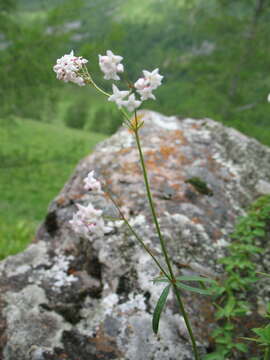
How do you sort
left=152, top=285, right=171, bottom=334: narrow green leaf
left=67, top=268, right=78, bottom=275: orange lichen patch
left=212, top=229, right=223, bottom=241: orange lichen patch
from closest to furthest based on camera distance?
left=152, top=285, right=171, bottom=334: narrow green leaf, left=67, top=268, right=78, bottom=275: orange lichen patch, left=212, top=229, right=223, bottom=241: orange lichen patch

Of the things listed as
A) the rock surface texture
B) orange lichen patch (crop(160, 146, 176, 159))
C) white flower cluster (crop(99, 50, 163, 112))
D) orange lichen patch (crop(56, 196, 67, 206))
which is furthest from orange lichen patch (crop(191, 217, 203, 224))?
white flower cluster (crop(99, 50, 163, 112))

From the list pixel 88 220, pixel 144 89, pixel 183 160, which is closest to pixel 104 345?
pixel 88 220

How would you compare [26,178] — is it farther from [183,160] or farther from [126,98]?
[126,98]

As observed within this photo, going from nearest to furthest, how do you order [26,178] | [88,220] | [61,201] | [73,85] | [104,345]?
1. [88,220]
2. [104,345]
3. [61,201]
4. [73,85]
5. [26,178]

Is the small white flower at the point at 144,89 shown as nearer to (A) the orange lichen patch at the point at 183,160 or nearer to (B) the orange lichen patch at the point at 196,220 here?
(B) the orange lichen patch at the point at 196,220

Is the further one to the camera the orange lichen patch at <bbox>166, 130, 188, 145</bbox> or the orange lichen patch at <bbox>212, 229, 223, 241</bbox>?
the orange lichen patch at <bbox>166, 130, 188, 145</bbox>

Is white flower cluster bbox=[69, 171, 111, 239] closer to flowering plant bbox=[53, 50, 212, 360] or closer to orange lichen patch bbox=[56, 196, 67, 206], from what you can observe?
flowering plant bbox=[53, 50, 212, 360]
